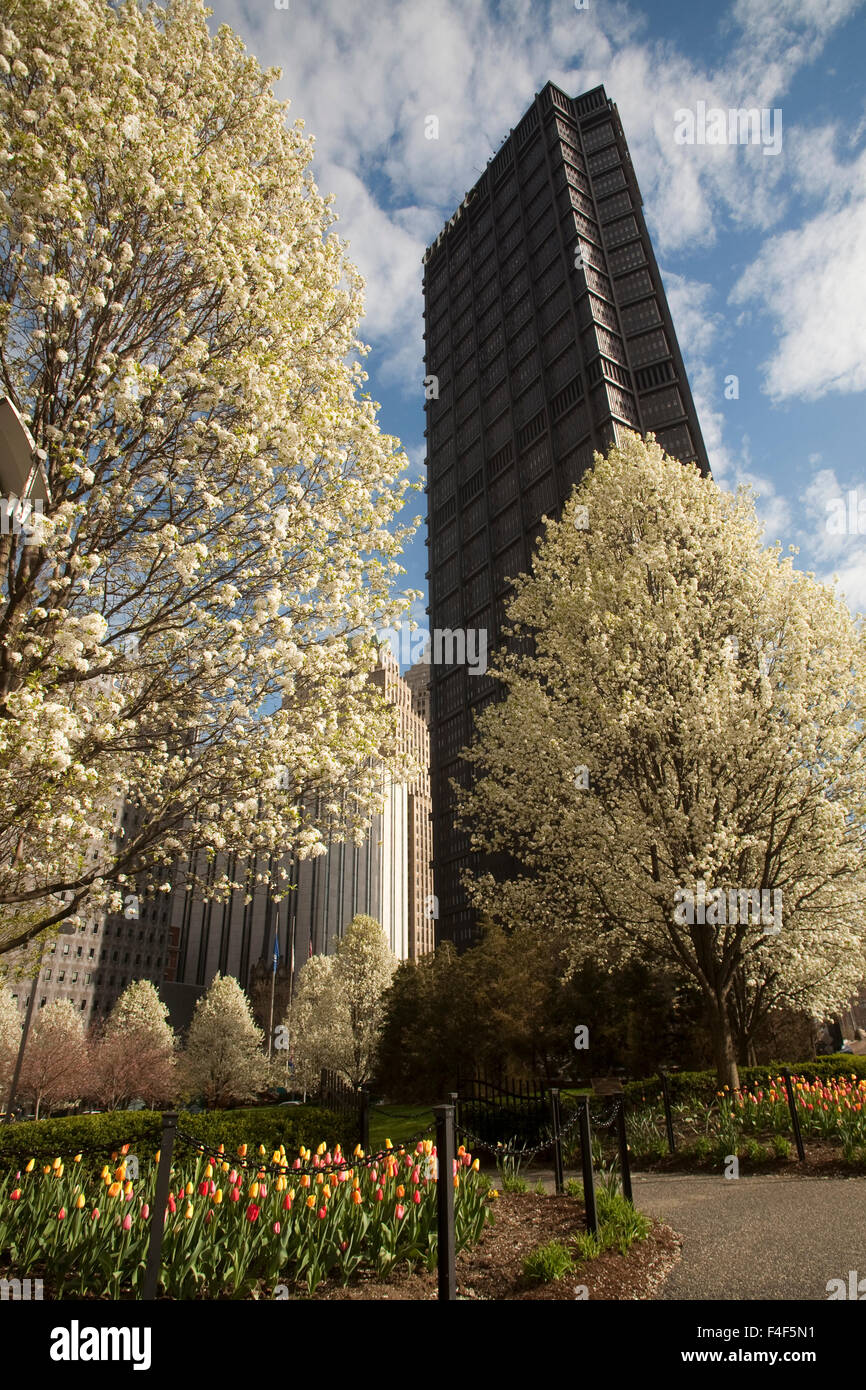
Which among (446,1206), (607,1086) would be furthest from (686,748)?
(446,1206)

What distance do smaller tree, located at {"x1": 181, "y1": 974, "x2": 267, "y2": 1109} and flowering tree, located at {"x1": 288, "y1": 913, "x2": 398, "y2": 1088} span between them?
4947 millimetres

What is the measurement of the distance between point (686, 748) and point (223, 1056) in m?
58.1

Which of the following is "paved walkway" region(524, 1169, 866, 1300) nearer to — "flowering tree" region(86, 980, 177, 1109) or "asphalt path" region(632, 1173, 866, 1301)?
"asphalt path" region(632, 1173, 866, 1301)

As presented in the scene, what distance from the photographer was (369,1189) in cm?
680

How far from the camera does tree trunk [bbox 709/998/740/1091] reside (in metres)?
12.3

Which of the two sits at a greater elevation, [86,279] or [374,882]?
[374,882]

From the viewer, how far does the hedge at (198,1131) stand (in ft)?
40.3

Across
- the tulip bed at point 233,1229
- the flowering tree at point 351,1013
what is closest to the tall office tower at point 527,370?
the flowering tree at point 351,1013

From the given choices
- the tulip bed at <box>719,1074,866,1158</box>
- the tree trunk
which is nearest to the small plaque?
the tree trunk

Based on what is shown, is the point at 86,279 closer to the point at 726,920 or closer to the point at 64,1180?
the point at 64,1180

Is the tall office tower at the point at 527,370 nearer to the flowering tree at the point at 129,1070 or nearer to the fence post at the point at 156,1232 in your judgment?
the flowering tree at the point at 129,1070

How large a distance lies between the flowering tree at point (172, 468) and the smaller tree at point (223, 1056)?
5679cm
